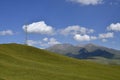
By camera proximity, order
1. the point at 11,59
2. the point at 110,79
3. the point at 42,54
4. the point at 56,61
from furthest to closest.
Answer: the point at 42,54 < the point at 56,61 < the point at 11,59 < the point at 110,79

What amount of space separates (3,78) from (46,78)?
9.16 meters

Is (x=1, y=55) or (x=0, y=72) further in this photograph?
(x=1, y=55)

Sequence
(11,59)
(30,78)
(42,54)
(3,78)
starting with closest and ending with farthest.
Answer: (3,78), (30,78), (11,59), (42,54)

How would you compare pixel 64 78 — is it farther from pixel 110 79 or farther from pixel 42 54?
pixel 42 54

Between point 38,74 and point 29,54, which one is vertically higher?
point 29,54

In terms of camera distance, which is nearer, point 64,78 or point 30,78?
point 30,78

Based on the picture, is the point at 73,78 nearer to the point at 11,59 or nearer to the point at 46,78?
the point at 46,78

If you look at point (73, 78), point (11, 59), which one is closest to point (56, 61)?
point (11, 59)

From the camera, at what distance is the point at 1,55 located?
7281cm

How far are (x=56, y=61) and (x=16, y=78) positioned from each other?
122 feet

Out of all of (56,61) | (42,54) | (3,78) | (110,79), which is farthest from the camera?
(42,54)

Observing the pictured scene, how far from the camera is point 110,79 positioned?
219ft

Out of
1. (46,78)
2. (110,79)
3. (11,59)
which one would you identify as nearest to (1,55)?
(11,59)

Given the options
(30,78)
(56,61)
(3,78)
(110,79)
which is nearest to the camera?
(3,78)
